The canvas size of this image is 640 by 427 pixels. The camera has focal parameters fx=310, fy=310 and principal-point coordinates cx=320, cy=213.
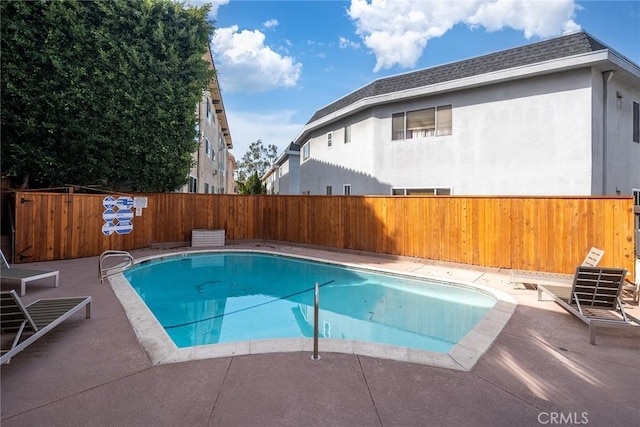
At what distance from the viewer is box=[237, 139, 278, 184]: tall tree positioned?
2240 inches

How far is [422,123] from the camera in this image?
39.7ft

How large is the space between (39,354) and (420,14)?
1342 centimetres

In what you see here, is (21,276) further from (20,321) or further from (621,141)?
(621,141)

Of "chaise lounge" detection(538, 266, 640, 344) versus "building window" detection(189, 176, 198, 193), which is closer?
"chaise lounge" detection(538, 266, 640, 344)

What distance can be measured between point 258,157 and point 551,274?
176 feet

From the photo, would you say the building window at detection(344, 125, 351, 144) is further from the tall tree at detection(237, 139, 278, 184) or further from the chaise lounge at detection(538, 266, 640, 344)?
the tall tree at detection(237, 139, 278, 184)

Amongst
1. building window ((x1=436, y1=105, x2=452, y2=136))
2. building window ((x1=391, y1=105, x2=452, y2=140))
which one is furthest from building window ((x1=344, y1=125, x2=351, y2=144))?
building window ((x1=436, y1=105, x2=452, y2=136))

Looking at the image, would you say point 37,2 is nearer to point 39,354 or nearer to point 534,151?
point 39,354

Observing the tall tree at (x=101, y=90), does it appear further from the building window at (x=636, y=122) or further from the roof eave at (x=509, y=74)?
the building window at (x=636, y=122)

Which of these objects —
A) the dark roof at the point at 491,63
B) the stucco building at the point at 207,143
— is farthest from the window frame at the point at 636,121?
the stucco building at the point at 207,143

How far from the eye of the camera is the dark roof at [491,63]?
30.6ft

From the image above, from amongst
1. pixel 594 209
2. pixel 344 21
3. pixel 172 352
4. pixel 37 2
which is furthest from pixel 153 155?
A: pixel 594 209

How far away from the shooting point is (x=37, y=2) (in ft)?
31.9

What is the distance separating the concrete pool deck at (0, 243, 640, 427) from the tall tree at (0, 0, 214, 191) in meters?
8.70
